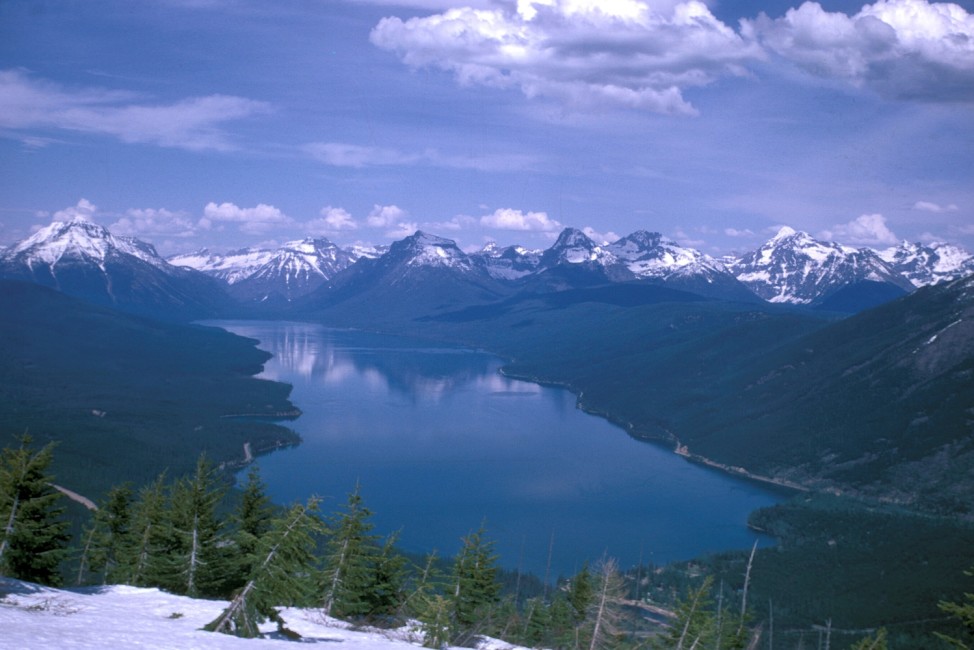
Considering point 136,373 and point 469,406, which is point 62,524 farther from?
point 136,373

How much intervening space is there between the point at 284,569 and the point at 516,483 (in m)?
82.1

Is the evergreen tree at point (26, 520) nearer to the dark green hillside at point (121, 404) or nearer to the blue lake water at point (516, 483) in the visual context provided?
the blue lake water at point (516, 483)

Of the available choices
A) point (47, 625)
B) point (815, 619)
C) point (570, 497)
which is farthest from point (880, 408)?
point (47, 625)

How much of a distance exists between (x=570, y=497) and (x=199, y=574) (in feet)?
236

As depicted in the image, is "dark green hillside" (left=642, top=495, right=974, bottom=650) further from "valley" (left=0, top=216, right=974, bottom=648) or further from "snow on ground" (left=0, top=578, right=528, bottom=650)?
"snow on ground" (left=0, top=578, right=528, bottom=650)

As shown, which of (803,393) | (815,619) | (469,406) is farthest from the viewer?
(469,406)

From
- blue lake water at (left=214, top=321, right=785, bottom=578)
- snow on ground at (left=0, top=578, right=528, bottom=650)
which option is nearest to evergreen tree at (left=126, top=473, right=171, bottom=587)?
snow on ground at (left=0, top=578, right=528, bottom=650)

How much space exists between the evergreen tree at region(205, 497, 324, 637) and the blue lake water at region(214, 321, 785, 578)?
30.2 m

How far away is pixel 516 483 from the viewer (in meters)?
98.1

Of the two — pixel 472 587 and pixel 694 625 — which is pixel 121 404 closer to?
pixel 472 587

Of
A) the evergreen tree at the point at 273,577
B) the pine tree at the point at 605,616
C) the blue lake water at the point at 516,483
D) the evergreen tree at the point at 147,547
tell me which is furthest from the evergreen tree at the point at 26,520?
the blue lake water at the point at 516,483

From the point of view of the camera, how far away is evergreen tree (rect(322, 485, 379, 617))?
2369 centimetres

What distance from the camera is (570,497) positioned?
93.2m

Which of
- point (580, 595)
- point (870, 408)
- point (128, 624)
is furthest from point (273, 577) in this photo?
point (870, 408)
